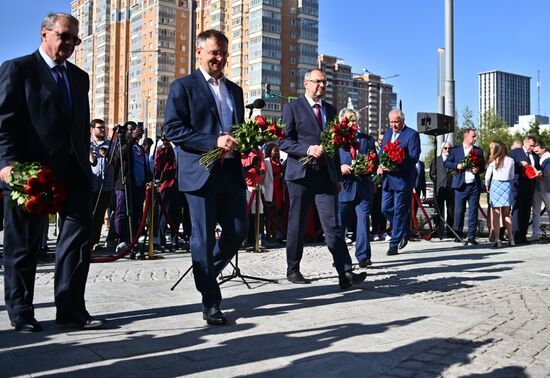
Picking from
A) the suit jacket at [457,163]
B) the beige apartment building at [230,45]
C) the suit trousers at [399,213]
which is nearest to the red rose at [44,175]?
the suit trousers at [399,213]

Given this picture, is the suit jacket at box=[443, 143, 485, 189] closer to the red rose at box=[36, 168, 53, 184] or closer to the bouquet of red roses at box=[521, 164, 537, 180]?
the bouquet of red roses at box=[521, 164, 537, 180]

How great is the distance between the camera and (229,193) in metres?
5.28

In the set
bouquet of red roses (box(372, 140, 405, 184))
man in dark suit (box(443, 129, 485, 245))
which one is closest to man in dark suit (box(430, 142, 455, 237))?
man in dark suit (box(443, 129, 485, 245))

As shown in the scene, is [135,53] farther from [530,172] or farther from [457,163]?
[530,172]

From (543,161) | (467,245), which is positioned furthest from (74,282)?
(543,161)

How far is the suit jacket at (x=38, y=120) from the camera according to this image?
4562 mm

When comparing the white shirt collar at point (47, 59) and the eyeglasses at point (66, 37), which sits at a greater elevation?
the eyeglasses at point (66, 37)

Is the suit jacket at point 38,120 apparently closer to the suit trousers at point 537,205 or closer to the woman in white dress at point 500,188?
the woman in white dress at point 500,188

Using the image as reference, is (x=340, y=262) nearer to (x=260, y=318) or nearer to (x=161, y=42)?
(x=260, y=318)

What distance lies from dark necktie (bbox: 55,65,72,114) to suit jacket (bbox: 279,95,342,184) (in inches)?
103

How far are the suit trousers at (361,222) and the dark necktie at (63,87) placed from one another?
4.46m

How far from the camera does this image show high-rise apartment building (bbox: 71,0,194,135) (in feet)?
338

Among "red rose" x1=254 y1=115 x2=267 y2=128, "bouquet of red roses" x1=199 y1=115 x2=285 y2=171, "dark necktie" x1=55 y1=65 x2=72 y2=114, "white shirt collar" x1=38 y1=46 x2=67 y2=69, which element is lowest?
"bouquet of red roses" x1=199 y1=115 x2=285 y2=171

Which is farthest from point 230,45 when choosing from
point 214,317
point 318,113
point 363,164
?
point 214,317
